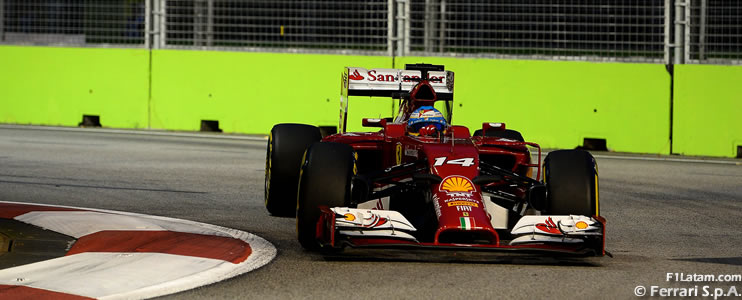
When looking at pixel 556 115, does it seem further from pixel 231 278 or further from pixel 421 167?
pixel 231 278

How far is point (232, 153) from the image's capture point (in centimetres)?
1585

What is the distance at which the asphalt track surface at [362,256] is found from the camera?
6402 millimetres

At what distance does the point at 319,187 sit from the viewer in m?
7.43

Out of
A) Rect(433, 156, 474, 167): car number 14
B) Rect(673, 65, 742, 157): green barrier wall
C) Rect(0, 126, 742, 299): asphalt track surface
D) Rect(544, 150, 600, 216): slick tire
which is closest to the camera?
Rect(0, 126, 742, 299): asphalt track surface

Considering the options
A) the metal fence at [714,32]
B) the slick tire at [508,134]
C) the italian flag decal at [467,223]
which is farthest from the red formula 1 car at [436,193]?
the metal fence at [714,32]

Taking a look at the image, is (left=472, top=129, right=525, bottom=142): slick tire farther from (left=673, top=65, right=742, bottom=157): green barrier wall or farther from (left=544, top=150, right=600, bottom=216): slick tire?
(left=673, top=65, right=742, bottom=157): green barrier wall

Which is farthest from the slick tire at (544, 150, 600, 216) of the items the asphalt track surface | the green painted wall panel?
the green painted wall panel

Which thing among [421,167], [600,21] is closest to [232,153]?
[600,21]

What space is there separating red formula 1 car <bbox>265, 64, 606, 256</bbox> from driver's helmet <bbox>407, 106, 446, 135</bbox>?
0.01 metres

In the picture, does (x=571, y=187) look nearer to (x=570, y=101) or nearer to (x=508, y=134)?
(x=508, y=134)

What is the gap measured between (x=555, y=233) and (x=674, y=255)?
3.61ft

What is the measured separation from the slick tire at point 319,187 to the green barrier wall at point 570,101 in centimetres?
1087

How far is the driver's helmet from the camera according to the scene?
896 centimetres

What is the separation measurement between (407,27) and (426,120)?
1038 centimetres
